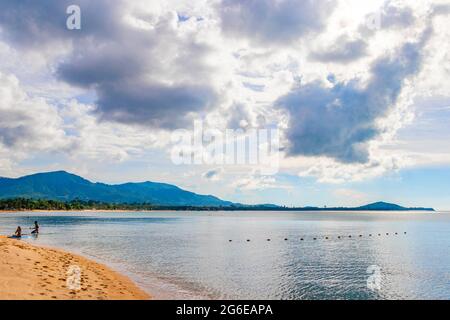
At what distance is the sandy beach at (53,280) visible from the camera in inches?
1170

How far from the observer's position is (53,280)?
35281 mm

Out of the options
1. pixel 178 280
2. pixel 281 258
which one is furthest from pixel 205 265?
pixel 281 258

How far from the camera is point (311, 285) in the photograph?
44906 mm

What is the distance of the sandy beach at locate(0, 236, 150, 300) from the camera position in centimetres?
2972

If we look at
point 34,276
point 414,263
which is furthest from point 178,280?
point 414,263

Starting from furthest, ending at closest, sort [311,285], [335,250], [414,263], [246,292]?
1. [335,250]
2. [414,263]
3. [311,285]
4. [246,292]

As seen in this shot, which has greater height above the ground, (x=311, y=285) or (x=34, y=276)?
(x=34, y=276)

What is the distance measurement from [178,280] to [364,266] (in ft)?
105
